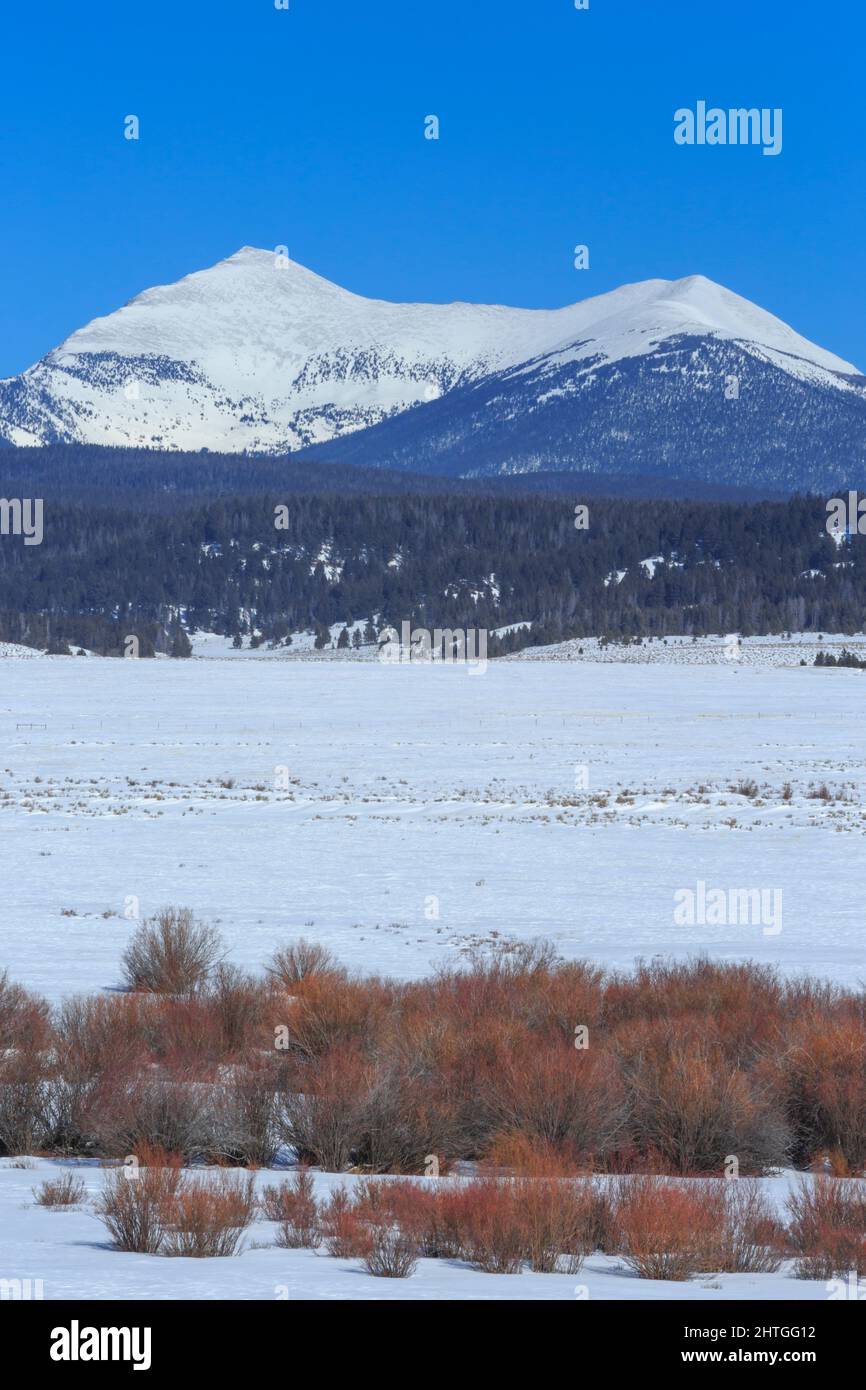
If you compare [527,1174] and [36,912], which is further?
[36,912]

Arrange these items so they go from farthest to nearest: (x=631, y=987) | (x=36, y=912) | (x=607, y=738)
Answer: (x=607, y=738), (x=36, y=912), (x=631, y=987)

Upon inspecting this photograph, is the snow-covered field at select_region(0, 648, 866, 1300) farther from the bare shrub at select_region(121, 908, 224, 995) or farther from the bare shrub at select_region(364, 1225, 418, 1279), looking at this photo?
the bare shrub at select_region(121, 908, 224, 995)

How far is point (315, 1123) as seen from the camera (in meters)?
10.1

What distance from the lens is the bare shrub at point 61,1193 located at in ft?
28.3

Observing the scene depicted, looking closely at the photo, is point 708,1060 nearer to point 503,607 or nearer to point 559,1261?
point 559,1261

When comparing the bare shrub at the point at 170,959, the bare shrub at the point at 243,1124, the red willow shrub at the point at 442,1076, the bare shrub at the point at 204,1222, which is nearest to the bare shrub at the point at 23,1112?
the red willow shrub at the point at 442,1076

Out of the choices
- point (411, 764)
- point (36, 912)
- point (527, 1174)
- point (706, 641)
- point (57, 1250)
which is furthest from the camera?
point (706, 641)

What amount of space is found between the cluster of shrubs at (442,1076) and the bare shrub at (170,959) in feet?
4.94

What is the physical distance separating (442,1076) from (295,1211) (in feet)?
9.57

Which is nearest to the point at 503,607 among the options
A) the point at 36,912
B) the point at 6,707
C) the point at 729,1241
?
the point at 6,707

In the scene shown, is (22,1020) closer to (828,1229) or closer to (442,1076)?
(442,1076)

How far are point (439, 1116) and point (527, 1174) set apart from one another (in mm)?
1824

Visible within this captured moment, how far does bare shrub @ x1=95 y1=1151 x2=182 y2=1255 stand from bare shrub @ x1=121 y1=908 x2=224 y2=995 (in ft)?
21.5

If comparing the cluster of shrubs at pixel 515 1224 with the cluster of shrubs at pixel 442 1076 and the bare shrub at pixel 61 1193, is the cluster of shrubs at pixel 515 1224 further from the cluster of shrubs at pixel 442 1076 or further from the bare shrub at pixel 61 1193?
the cluster of shrubs at pixel 442 1076
